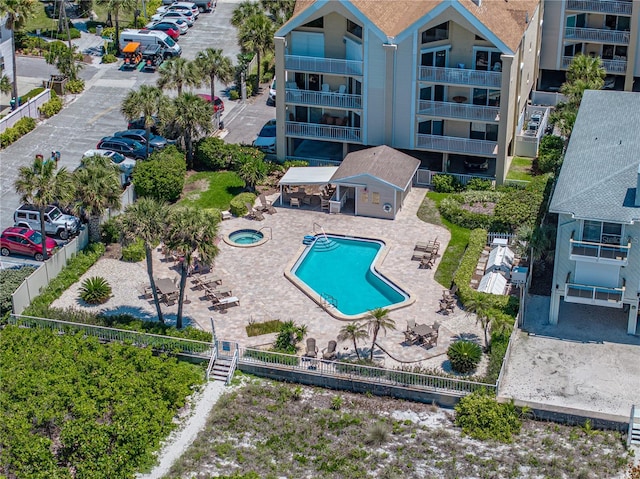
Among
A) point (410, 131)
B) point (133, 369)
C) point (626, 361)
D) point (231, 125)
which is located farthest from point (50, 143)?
point (626, 361)

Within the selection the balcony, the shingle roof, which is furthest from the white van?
the balcony

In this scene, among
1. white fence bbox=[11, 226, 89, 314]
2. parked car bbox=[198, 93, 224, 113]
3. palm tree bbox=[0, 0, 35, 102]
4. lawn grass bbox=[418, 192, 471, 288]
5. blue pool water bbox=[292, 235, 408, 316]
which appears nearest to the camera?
white fence bbox=[11, 226, 89, 314]

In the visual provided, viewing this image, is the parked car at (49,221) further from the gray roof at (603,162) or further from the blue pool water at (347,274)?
the gray roof at (603,162)

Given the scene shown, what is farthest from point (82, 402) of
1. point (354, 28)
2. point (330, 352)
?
point (354, 28)

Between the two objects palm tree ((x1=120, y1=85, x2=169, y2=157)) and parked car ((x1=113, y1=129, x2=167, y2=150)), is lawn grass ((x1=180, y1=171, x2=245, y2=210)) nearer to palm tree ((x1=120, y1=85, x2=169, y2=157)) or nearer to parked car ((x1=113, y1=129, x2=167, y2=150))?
parked car ((x1=113, y1=129, x2=167, y2=150))

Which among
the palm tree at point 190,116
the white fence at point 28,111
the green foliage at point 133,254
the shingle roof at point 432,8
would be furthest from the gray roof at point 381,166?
the white fence at point 28,111

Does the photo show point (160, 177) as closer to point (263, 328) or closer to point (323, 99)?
point (323, 99)
